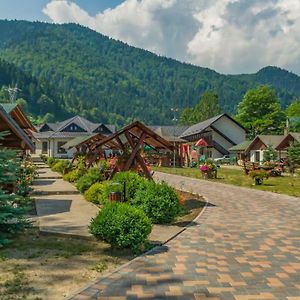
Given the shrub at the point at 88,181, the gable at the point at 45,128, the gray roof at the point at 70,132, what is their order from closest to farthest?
the shrub at the point at 88,181
the gray roof at the point at 70,132
the gable at the point at 45,128

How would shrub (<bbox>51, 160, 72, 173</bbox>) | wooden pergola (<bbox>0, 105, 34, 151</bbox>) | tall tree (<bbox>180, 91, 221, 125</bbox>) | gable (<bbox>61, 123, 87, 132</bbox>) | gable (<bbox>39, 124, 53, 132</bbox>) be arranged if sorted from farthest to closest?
tall tree (<bbox>180, 91, 221, 125</bbox>), gable (<bbox>39, 124, 53, 132</bbox>), gable (<bbox>61, 123, 87, 132</bbox>), shrub (<bbox>51, 160, 72, 173</bbox>), wooden pergola (<bbox>0, 105, 34, 151</bbox>)

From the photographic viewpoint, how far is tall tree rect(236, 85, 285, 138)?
212 feet

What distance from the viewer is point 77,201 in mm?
14922

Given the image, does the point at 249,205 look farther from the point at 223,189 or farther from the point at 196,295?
the point at 196,295

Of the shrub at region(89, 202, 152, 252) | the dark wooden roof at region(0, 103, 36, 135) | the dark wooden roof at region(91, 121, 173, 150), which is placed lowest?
the shrub at region(89, 202, 152, 252)

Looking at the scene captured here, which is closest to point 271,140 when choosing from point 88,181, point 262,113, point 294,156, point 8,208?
point 294,156

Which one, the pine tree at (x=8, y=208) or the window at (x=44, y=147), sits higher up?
the window at (x=44, y=147)

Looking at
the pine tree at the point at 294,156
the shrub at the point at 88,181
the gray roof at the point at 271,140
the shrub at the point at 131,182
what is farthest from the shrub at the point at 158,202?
the gray roof at the point at 271,140

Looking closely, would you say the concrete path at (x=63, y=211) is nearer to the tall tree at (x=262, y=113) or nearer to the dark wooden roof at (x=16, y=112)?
the dark wooden roof at (x=16, y=112)

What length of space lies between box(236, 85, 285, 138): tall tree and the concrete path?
5224 centimetres

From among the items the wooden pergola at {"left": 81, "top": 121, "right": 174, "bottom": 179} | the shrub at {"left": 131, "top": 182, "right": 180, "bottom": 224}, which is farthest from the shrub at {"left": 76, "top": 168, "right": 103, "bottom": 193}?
the shrub at {"left": 131, "top": 182, "right": 180, "bottom": 224}

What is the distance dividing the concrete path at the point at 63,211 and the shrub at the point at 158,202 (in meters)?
1.56

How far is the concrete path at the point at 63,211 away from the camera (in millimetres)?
9672

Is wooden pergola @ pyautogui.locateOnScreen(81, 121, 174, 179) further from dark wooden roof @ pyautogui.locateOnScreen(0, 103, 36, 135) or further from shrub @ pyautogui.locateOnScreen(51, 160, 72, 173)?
shrub @ pyautogui.locateOnScreen(51, 160, 72, 173)
